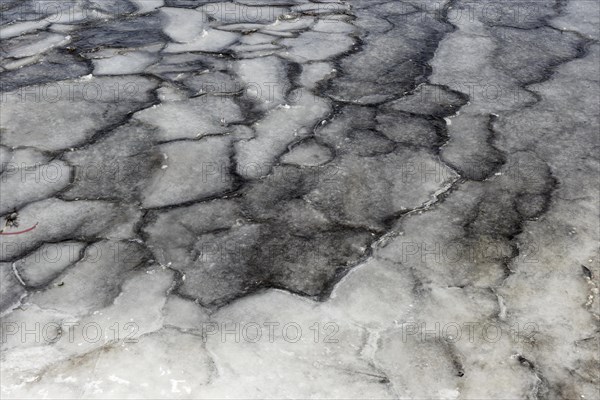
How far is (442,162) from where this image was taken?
90.0 inches

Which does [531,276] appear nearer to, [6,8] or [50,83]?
[50,83]

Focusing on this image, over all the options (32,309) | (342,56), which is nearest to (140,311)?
(32,309)

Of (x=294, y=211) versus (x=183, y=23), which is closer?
(x=294, y=211)

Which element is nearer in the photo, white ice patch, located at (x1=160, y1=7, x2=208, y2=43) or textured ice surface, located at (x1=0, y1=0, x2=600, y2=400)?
textured ice surface, located at (x1=0, y1=0, x2=600, y2=400)

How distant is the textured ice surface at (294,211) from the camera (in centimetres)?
156

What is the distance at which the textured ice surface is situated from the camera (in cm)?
156

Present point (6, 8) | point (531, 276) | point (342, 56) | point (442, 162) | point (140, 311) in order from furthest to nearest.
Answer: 1. point (6, 8)
2. point (342, 56)
3. point (442, 162)
4. point (531, 276)
5. point (140, 311)

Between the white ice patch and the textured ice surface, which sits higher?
the white ice patch

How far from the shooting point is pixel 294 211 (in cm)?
203

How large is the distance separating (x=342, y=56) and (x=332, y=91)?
0.35 meters

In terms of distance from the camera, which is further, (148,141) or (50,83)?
(50,83)

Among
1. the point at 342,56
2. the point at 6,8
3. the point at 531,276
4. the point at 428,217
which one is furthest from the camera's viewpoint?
the point at 6,8

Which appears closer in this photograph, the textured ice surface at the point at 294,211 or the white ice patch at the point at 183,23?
the textured ice surface at the point at 294,211

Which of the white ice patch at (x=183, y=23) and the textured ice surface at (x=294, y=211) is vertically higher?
the white ice patch at (x=183, y=23)
